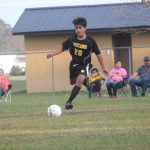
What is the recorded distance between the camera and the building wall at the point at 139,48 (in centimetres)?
2960

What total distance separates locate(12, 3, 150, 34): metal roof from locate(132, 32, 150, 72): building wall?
665mm

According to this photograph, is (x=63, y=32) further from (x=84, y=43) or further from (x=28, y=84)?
(x=84, y=43)

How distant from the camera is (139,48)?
97.3 feet

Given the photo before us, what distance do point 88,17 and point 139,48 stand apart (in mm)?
4091

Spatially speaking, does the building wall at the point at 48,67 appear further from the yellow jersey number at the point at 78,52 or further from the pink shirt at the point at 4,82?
the yellow jersey number at the point at 78,52

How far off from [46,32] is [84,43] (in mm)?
18799

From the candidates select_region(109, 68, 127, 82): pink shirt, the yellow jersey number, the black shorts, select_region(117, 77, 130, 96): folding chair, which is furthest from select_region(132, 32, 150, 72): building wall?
the yellow jersey number

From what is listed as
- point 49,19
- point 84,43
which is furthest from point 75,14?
point 84,43

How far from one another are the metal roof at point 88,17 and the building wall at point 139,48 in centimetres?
67

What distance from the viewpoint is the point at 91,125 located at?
394 inches

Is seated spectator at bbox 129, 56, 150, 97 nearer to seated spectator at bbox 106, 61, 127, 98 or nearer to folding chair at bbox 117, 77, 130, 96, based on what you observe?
seated spectator at bbox 106, 61, 127, 98

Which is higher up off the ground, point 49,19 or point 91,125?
point 49,19

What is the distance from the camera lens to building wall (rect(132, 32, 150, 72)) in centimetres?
2960

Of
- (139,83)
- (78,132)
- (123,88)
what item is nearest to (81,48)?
(78,132)
